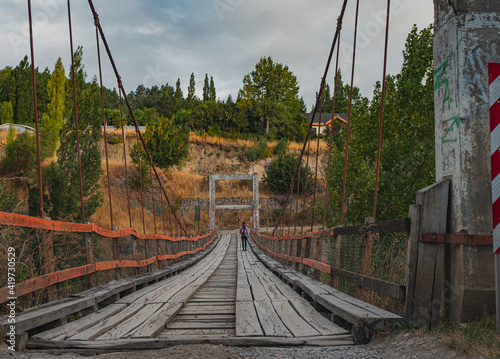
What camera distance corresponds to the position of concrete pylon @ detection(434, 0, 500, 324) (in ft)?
8.33

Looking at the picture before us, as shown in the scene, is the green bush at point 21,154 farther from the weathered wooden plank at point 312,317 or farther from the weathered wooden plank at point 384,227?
the weathered wooden plank at point 384,227

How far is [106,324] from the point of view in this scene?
3137 mm

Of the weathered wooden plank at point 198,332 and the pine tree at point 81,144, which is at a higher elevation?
the pine tree at point 81,144

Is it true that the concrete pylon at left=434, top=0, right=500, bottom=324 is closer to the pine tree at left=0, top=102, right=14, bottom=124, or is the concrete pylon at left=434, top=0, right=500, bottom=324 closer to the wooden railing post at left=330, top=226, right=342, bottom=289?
the wooden railing post at left=330, top=226, right=342, bottom=289

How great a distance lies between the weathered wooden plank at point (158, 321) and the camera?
280 cm

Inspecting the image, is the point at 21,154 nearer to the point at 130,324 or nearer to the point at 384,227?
the point at 130,324

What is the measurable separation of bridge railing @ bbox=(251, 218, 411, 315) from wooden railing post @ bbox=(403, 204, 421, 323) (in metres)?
0.05

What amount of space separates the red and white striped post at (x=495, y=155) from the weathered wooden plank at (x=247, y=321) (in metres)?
1.33

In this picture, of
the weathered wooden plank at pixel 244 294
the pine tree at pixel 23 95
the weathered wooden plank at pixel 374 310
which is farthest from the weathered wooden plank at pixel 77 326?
the pine tree at pixel 23 95

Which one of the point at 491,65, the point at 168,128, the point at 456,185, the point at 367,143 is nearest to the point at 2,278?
the point at 456,185

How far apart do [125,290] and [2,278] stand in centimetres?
177

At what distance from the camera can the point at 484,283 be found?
253 centimetres

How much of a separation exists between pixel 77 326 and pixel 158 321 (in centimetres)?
51

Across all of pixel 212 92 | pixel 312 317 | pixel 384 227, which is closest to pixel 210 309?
pixel 312 317
